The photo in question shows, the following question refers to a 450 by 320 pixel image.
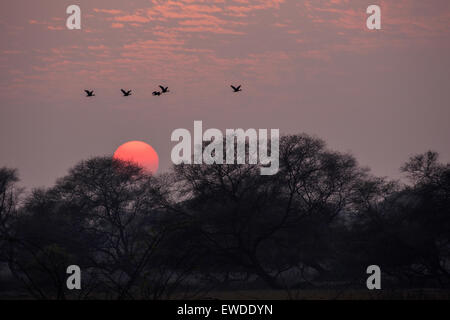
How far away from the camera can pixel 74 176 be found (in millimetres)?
70938

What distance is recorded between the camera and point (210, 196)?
179 feet

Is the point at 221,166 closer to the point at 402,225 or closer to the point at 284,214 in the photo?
the point at 284,214

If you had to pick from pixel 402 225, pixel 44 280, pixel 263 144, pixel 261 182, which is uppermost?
pixel 263 144

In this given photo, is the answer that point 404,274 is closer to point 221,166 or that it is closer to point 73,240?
point 221,166

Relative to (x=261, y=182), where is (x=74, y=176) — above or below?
above

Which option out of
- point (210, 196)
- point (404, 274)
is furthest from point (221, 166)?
point (404, 274)

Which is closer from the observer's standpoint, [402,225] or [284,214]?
[402,225]

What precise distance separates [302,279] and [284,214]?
9.77m

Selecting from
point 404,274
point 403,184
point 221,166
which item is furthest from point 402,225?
point 221,166
